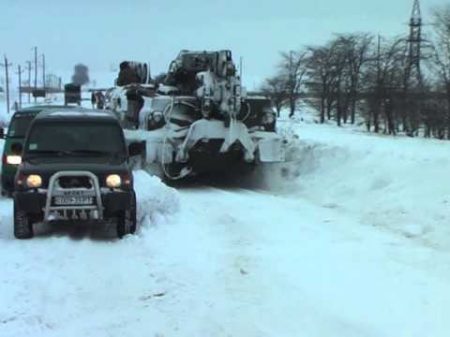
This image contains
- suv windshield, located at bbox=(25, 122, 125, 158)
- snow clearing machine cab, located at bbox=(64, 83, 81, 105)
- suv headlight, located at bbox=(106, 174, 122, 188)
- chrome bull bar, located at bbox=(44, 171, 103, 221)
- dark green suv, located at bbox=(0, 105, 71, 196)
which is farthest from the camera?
snow clearing machine cab, located at bbox=(64, 83, 81, 105)

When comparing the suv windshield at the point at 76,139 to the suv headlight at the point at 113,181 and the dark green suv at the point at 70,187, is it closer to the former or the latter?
the dark green suv at the point at 70,187

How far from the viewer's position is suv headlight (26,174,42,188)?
11141 millimetres

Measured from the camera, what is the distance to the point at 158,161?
17984 mm

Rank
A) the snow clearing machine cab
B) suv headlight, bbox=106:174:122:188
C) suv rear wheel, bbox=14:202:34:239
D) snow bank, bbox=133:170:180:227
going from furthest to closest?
the snow clearing machine cab
snow bank, bbox=133:170:180:227
suv headlight, bbox=106:174:122:188
suv rear wheel, bbox=14:202:34:239

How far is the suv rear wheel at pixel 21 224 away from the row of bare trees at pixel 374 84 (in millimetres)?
28673

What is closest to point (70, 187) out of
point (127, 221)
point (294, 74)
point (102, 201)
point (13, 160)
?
point (102, 201)

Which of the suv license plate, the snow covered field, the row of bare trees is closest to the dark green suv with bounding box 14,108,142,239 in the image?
the suv license plate

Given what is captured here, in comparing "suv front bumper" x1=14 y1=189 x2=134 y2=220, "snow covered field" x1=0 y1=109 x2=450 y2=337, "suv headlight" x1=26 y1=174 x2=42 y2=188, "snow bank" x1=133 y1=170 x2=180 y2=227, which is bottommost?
"snow covered field" x1=0 y1=109 x2=450 y2=337

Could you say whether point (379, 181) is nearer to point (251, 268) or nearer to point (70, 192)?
point (70, 192)

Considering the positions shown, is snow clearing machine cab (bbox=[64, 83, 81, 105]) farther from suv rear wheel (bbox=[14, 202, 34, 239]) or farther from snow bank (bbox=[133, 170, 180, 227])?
suv rear wheel (bbox=[14, 202, 34, 239])

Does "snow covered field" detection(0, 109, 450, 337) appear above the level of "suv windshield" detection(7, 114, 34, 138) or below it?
below

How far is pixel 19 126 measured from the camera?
55.9 feet

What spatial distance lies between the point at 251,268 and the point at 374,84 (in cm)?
3711

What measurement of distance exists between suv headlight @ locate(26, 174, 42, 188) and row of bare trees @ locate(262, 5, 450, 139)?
2865 cm
